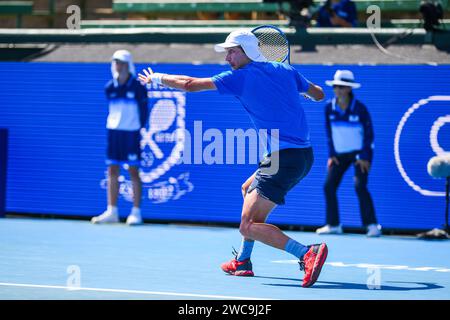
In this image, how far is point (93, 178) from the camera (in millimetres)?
16016

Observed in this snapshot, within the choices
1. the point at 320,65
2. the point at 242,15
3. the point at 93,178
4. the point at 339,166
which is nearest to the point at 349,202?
the point at 339,166

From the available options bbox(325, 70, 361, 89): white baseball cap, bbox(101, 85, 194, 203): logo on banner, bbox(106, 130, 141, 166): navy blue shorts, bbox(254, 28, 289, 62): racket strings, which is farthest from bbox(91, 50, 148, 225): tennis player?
bbox(254, 28, 289, 62): racket strings

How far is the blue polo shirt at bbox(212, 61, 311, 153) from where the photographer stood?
9406mm

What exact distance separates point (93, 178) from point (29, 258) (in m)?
4.84

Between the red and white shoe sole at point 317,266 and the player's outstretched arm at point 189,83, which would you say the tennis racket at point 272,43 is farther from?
the red and white shoe sole at point 317,266

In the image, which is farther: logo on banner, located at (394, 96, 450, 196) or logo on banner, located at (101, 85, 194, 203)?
logo on banner, located at (101, 85, 194, 203)

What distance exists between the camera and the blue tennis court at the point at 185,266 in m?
8.95

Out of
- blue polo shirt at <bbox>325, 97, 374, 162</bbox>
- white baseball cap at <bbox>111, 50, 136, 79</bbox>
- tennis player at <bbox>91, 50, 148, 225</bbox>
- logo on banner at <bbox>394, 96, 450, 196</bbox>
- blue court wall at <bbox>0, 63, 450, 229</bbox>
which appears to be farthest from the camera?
tennis player at <bbox>91, 50, 148, 225</bbox>

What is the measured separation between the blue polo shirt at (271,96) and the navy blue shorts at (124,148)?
5.92 m

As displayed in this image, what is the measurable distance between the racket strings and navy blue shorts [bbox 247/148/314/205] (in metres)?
1.16

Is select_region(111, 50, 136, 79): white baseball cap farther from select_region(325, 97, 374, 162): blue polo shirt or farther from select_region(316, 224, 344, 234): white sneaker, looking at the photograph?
select_region(316, 224, 344, 234): white sneaker

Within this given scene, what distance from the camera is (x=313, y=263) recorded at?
9.37m

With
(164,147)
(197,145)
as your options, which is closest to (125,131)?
(164,147)

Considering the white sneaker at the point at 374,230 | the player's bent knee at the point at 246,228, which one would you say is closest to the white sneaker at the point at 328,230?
the white sneaker at the point at 374,230
